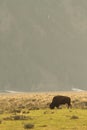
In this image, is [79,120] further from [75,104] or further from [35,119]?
[75,104]

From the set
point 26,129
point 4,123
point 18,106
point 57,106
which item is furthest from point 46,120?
point 18,106

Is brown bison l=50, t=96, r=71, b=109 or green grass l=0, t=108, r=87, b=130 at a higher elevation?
brown bison l=50, t=96, r=71, b=109

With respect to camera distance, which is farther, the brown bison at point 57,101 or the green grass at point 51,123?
the brown bison at point 57,101

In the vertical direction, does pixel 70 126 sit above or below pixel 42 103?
below

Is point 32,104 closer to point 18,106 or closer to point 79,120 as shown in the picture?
point 18,106

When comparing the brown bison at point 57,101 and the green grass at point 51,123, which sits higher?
the brown bison at point 57,101

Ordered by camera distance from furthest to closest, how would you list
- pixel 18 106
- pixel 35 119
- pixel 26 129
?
pixel 18 106 → pixel 35 119 → pixel 26 129

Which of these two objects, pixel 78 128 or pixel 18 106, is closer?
pixel 78 128

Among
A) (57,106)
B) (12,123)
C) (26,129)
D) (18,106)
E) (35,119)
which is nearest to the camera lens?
(26,129)

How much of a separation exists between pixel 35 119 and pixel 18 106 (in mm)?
17734

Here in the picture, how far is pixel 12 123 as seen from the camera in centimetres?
2977

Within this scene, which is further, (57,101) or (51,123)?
(57,101)

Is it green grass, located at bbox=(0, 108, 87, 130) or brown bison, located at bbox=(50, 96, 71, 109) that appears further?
brown bison, located at bbox=(50, 96, 71, 109)

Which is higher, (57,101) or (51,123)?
(57,101)
